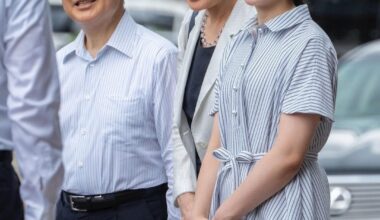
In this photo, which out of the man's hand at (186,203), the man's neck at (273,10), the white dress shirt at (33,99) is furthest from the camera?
the man's hand at (186,203)

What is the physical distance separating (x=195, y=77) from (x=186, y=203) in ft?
1.66

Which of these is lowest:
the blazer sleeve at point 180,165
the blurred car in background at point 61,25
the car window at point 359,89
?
the blurred car in background at point 61,25

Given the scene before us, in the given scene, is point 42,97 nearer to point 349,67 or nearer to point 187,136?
point 187,136

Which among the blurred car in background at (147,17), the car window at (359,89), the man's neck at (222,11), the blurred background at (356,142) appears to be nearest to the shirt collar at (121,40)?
the man's neck at (222,11)

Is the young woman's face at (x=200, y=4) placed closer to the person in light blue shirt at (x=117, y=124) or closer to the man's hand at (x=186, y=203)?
the person in light blue shirt at (x=117, y=124)

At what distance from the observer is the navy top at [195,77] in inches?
207

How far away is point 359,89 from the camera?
8453 millimetres

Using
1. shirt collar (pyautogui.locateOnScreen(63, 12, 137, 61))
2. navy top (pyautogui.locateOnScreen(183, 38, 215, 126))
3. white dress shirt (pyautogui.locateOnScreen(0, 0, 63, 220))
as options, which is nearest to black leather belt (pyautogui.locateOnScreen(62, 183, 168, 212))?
navy top (pyautogui.locateOnScreen(183, 38, 215, 126))

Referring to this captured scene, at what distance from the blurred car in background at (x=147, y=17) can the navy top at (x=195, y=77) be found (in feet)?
51.1

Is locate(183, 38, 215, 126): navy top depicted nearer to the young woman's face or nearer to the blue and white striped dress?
the young woman's face

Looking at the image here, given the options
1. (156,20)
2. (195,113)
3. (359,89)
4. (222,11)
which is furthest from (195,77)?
(156,20)

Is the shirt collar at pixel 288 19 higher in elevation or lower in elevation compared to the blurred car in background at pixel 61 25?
higher

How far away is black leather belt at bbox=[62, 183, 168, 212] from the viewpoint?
5328 mm

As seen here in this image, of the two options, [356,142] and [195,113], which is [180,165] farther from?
[356,142]
